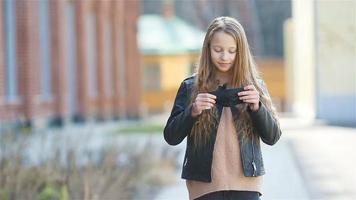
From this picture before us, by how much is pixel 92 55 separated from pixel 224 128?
2685 centimetres

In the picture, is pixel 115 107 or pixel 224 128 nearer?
pixel 224 128

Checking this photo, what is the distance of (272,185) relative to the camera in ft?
32.4

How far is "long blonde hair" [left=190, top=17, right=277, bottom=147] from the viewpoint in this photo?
3549 mm

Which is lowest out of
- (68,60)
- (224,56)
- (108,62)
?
(108,62)

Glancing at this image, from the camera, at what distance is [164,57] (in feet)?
174

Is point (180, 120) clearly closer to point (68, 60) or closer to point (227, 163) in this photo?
point (227, 163)

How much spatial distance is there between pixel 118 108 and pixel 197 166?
3120 cm

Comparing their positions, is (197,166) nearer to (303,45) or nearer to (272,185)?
(272,185)

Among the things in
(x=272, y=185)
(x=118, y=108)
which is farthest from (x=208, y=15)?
(x=272, y=185)

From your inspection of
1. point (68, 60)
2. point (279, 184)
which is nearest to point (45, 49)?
point (68, 60)

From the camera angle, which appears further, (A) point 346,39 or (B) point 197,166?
(A) point 346,39

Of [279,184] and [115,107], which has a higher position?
[279,184]

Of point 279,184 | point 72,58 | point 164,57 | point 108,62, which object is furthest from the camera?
point 164,57

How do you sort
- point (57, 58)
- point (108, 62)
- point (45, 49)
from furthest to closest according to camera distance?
point (108, 62), point (57, 58), point (45, 49)
